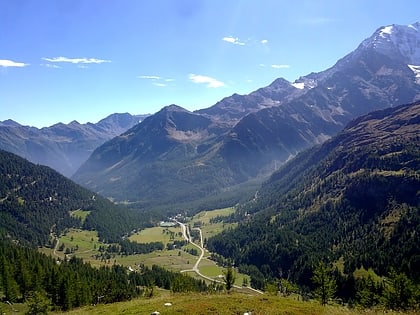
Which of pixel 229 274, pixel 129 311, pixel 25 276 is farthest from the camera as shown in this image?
pixel 25 276

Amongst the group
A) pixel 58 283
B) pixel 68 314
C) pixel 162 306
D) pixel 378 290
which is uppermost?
pixel 162 306

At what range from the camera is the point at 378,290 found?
6437 inches

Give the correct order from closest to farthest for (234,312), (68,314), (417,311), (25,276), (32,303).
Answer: (417,311) < (234,312) < (68,314) < (32,303) < (25,276)

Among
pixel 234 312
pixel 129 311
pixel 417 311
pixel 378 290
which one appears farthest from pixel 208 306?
pixel 378 290

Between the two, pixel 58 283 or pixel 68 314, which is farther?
pixel 58 283

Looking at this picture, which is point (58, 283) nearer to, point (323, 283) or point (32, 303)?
point (32, 303)

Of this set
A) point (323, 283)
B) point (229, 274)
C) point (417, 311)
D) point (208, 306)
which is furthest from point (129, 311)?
point (323, 283)

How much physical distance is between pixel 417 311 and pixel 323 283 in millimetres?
80310

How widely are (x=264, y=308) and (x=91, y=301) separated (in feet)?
298

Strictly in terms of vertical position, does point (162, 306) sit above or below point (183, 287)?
above

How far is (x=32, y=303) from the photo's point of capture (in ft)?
272

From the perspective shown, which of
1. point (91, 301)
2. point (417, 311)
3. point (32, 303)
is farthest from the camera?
point (91, 301)

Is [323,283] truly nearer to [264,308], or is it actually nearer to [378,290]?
[378,290]

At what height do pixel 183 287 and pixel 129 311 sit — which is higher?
pixel 129 311
